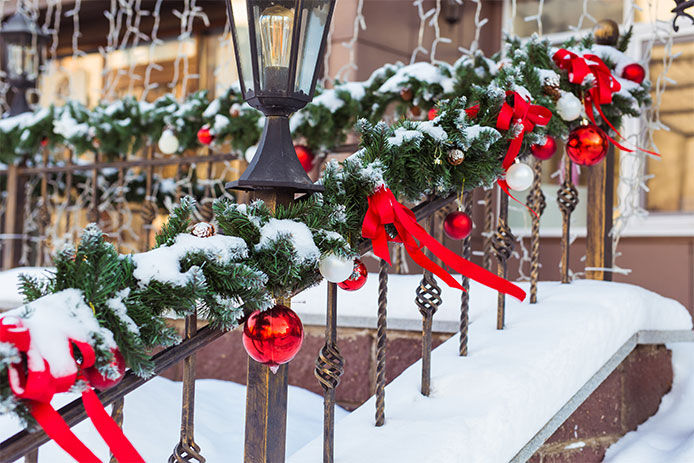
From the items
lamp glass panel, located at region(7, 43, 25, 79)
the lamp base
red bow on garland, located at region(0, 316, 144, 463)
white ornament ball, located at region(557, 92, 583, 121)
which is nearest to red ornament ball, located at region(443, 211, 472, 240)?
the lamp base

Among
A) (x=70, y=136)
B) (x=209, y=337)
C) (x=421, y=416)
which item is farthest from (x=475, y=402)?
(x=70, y=136)

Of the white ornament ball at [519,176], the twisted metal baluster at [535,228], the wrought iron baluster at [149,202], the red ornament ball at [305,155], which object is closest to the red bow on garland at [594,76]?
the twisted metal baluster at [535,228]

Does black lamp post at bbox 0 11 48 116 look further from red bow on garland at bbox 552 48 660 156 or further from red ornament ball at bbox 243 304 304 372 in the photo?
red ornament ball at bbox 243 304 304 372

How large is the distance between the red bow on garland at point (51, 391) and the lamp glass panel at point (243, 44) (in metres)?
0.67

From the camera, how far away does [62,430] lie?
1.08m

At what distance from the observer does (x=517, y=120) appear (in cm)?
179

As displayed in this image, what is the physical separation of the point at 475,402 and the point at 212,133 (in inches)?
79.7

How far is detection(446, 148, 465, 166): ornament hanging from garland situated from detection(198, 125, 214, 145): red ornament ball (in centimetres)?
180

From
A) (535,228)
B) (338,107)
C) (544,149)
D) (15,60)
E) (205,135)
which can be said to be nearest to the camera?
(535,228)

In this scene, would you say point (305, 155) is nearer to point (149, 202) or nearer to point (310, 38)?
point (149, 202)

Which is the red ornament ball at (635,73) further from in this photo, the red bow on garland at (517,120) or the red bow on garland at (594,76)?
the red bow on garland at (517,120)

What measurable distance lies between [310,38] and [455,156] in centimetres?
44

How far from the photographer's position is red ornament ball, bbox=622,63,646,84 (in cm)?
231

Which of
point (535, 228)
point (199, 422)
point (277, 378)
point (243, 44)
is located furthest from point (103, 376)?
point (535, 228)
